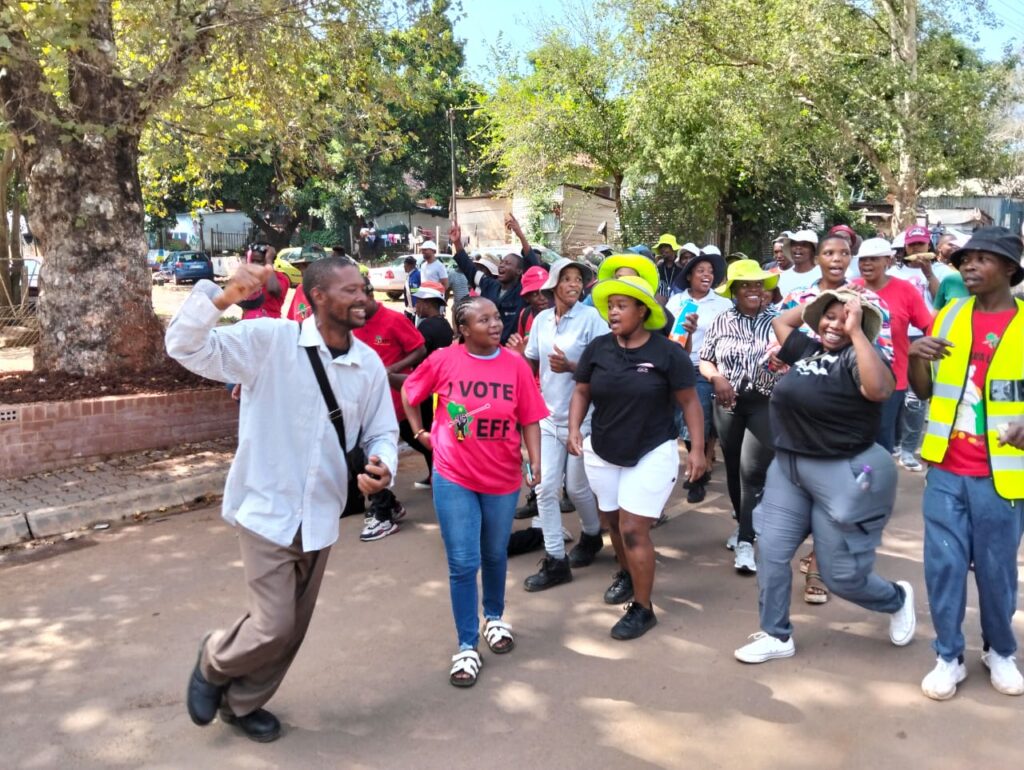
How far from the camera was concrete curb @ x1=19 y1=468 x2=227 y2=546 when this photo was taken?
5.88 m

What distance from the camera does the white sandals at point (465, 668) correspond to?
150 inches

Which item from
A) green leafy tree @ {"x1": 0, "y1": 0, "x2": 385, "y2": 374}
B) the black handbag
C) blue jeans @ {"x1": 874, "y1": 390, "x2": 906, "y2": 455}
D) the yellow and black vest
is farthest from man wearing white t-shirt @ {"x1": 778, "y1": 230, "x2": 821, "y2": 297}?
green leafy tree @ {"x1": 0, "y1": 0, "x2": 385, "y2": 374}

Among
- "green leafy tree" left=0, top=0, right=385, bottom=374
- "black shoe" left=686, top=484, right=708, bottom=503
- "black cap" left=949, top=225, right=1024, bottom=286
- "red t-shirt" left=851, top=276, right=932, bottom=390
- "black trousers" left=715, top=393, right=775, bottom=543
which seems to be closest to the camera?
"black cap" left=949, top=225, right=1024, bottom=286

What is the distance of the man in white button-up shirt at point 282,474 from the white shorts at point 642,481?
1.37 m

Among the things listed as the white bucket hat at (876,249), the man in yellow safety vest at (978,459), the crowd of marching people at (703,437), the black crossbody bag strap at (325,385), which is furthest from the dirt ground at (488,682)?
the white bucket hat at (876,249)

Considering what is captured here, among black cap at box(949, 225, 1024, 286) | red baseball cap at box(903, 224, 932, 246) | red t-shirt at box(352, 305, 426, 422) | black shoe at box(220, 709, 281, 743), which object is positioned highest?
red baseball cap at box(903, 224, 932, 246)

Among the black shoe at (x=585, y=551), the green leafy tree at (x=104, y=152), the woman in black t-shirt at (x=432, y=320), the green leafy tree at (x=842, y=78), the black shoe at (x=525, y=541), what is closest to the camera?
Answer: the black shoe at (x=585, y=551)

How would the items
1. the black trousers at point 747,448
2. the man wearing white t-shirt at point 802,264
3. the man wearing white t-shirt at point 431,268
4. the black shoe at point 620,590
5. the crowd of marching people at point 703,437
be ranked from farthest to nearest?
the man wearing white t-shirt at point 431,268
the man wearing white t-shirt at point 802,264
the black trousers at point 747,448
the black shoe at point 620,590
the crowd of marching people at point 703,437

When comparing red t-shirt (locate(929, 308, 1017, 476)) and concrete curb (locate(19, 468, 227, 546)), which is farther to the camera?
concrete curb (locate(19, 468, 227, 546))

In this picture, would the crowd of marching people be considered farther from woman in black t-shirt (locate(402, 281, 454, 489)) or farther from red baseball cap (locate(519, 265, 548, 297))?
woman in black t-shirt (locate(402, 281, 454, 489))

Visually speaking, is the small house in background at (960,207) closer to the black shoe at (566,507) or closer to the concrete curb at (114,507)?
the black shoe at (566,507)

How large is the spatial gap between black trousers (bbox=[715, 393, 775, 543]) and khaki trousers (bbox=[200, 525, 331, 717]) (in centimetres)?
259

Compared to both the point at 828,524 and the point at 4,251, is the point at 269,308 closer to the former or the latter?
the point at 828,524

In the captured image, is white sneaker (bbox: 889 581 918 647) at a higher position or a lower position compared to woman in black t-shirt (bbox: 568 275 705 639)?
lower
